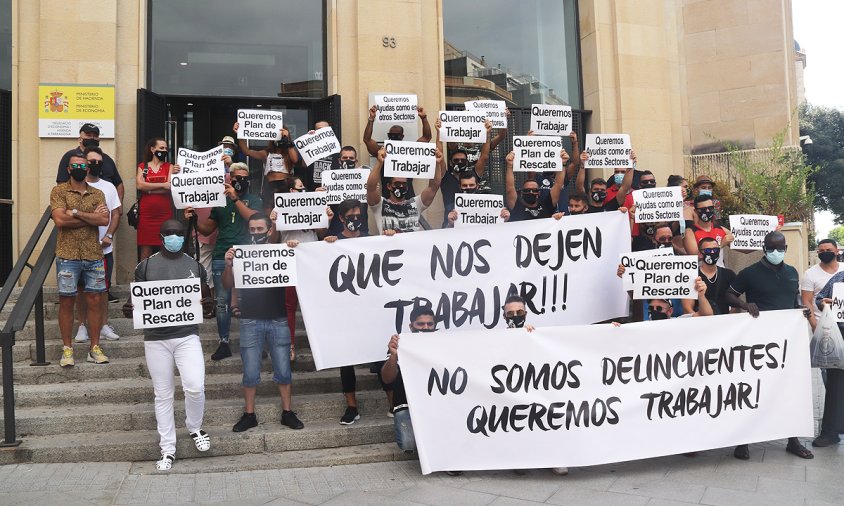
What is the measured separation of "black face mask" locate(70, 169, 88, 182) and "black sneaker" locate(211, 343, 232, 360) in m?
2.18

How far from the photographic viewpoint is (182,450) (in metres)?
6.37

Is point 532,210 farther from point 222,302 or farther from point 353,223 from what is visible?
point 222,302

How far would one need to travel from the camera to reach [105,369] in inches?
294

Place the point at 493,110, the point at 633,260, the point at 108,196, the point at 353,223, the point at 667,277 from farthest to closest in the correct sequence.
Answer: the point at 493,110
the point at 108,196
the point at 353,223
the point at 633,260
the point at 667,277

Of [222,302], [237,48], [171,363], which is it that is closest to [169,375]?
[171,363]

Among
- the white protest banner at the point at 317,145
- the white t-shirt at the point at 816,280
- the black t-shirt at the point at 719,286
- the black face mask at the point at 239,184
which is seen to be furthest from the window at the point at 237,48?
the white t-shirt at the point at 816,280

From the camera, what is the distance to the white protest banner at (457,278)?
7.02 meters

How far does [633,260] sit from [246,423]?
3.81m

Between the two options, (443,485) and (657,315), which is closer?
(443,485)

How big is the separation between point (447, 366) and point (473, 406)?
382mm

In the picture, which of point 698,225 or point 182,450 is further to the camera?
point 698,225

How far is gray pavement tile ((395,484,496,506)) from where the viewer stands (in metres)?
5.38

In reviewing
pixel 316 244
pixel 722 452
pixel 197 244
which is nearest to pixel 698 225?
pixel 722 452

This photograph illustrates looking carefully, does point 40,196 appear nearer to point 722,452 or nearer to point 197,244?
point 197,244
